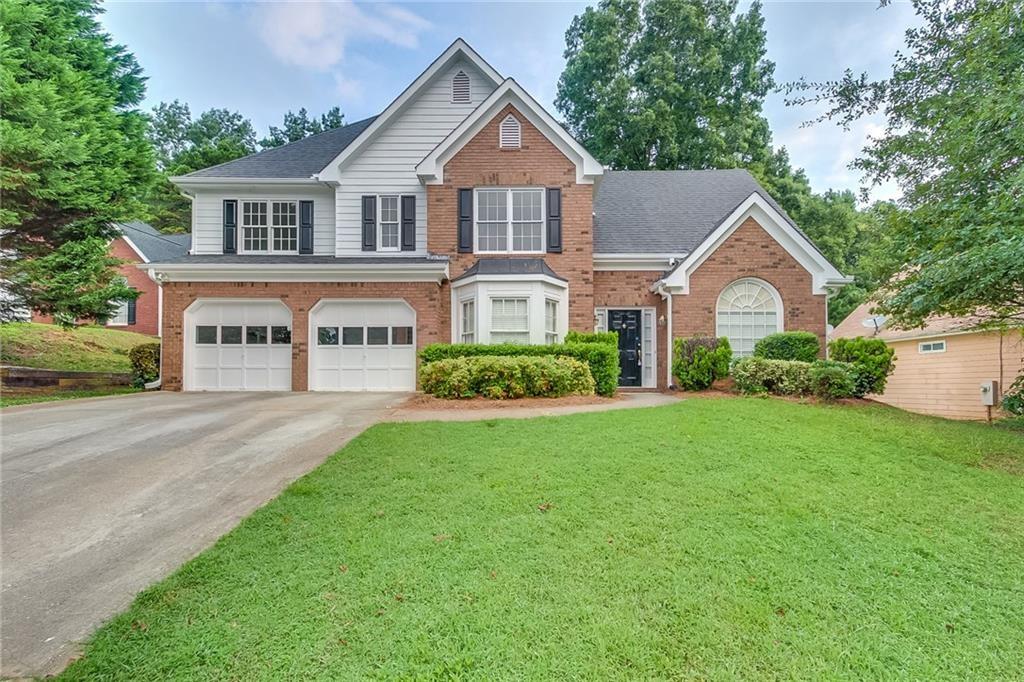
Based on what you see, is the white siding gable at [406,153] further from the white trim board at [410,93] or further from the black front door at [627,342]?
the black front door at [627,342]

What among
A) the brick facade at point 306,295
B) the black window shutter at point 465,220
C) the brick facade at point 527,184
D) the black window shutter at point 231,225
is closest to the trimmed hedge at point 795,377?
the brick facade at point 527,184

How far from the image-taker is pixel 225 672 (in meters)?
2.46

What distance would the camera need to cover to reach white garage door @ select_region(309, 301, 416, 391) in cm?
1329

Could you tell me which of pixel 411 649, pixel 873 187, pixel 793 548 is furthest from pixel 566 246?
pixel 411 649

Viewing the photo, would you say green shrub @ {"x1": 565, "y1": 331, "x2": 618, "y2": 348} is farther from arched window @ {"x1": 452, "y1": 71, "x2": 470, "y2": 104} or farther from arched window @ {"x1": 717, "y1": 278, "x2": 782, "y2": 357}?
arched window @ {"x1": 452, "y1": 71, "x2": 470, "y2": 104}

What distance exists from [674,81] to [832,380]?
22.6 m

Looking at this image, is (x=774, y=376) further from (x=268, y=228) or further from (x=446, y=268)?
(x=268, y=228)

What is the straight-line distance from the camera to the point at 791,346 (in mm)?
11727

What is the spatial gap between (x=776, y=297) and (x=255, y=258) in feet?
48.0

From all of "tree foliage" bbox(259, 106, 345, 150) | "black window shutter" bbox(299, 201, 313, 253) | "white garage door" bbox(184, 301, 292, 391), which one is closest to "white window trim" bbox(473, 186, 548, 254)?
"black window shutter" bbox(299, 201, 313, 253)

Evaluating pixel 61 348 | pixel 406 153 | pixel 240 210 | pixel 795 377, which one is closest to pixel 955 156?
→ pixel 795 377

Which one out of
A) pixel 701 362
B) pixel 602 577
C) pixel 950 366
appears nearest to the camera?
pixel 602 577

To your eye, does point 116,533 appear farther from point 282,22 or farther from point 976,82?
point 282,22

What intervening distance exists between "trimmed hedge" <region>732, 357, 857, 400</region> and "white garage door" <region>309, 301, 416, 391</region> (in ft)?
27.4
